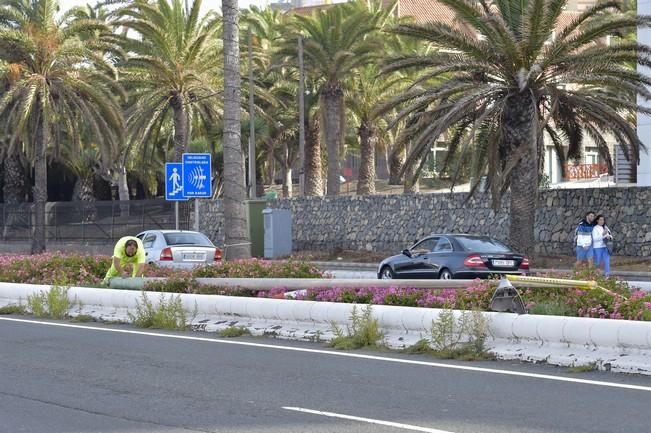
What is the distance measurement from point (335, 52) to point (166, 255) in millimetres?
21515

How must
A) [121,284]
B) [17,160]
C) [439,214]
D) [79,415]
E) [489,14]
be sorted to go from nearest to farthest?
[79,415]
[121,284]
[489,14]
[439,214]
[17,160]

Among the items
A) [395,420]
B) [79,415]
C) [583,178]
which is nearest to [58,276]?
[79,415]

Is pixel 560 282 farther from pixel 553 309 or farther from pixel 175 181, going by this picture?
pixel 175 181

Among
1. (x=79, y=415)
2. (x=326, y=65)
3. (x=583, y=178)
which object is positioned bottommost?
(x=79, y=415)

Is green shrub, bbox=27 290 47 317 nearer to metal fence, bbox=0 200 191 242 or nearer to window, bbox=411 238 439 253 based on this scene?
window, bbox=411 238 439 253

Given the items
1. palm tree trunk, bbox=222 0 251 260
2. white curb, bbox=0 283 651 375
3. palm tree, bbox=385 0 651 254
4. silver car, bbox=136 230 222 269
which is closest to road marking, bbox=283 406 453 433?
white curb, bbox=0 283 651 375

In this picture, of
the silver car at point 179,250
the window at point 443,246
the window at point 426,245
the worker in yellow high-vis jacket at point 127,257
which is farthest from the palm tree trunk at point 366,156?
the worker in yellow high-vis jacket at point 127,257

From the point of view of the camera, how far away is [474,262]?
23984 millimetres

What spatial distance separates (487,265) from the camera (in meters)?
24.1

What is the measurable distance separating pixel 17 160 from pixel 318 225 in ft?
70.8

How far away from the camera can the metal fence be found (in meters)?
49.8

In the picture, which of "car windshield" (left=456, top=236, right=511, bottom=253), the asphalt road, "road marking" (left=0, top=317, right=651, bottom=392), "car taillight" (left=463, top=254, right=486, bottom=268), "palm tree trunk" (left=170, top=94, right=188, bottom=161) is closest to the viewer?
the asphalt road

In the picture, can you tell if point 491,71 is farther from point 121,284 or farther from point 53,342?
point 53,342

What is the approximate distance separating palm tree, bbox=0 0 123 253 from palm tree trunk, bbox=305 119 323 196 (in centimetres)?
1457
